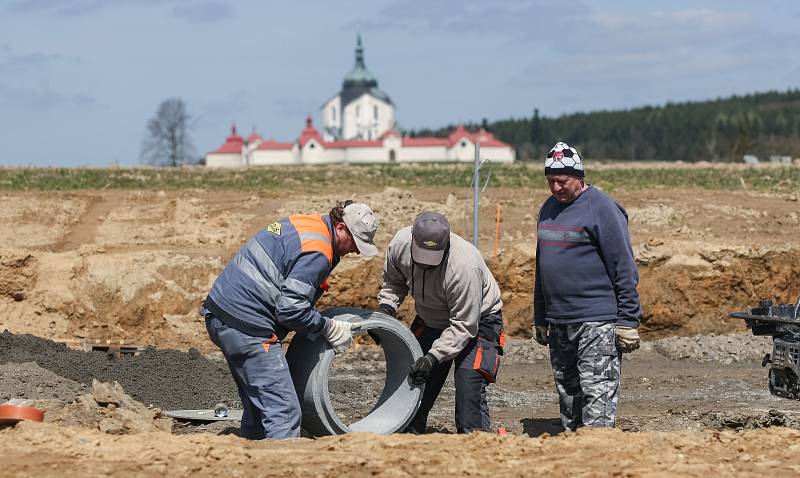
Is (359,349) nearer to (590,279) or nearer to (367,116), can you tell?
(590,279)

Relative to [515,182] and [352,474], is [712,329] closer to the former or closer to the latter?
[352,474]

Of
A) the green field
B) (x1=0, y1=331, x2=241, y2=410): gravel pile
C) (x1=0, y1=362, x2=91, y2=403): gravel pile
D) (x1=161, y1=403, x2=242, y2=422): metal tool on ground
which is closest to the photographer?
(x1=161, y1=403, x2=242, y2=422): metal tool on ground

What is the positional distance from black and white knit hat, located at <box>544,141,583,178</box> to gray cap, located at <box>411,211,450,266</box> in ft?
2.46

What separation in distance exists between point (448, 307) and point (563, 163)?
1185 mm

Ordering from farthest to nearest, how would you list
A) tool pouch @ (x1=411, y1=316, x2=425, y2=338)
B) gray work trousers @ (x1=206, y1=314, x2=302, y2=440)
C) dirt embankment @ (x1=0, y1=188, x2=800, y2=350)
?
dirt embankment @ (x1=0, y1=188, x2=800, y2=350)
tool pouch @ (x1=411, y1=316, x2=425, y2=338)
gray work trousers @ (x1=206, y1=314, x2=302, y2=440)

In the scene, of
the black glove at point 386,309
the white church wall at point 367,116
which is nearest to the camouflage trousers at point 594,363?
the black glove at point 386,309

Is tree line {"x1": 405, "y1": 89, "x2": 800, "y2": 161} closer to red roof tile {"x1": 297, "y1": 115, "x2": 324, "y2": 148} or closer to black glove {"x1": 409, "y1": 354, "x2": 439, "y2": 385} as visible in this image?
red roof tile {"x1": 297, "y1": 115, "x2": 324, "y2": 148}

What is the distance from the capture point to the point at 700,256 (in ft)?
52.6

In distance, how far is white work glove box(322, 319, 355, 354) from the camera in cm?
683

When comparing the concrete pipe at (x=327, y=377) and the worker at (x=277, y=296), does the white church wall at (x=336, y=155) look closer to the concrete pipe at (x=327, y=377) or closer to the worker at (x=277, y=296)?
the concrete pipe at (x=327, y=377)

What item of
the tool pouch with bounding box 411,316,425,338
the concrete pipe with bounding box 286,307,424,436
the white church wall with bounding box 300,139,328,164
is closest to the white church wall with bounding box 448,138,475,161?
the white church wall with bounding box 300,139,328,164

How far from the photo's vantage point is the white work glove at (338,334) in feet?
22.4

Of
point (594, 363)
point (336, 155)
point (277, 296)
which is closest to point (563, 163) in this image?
point (594, 363)

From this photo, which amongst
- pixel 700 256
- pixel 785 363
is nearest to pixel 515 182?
pixel 700 256
